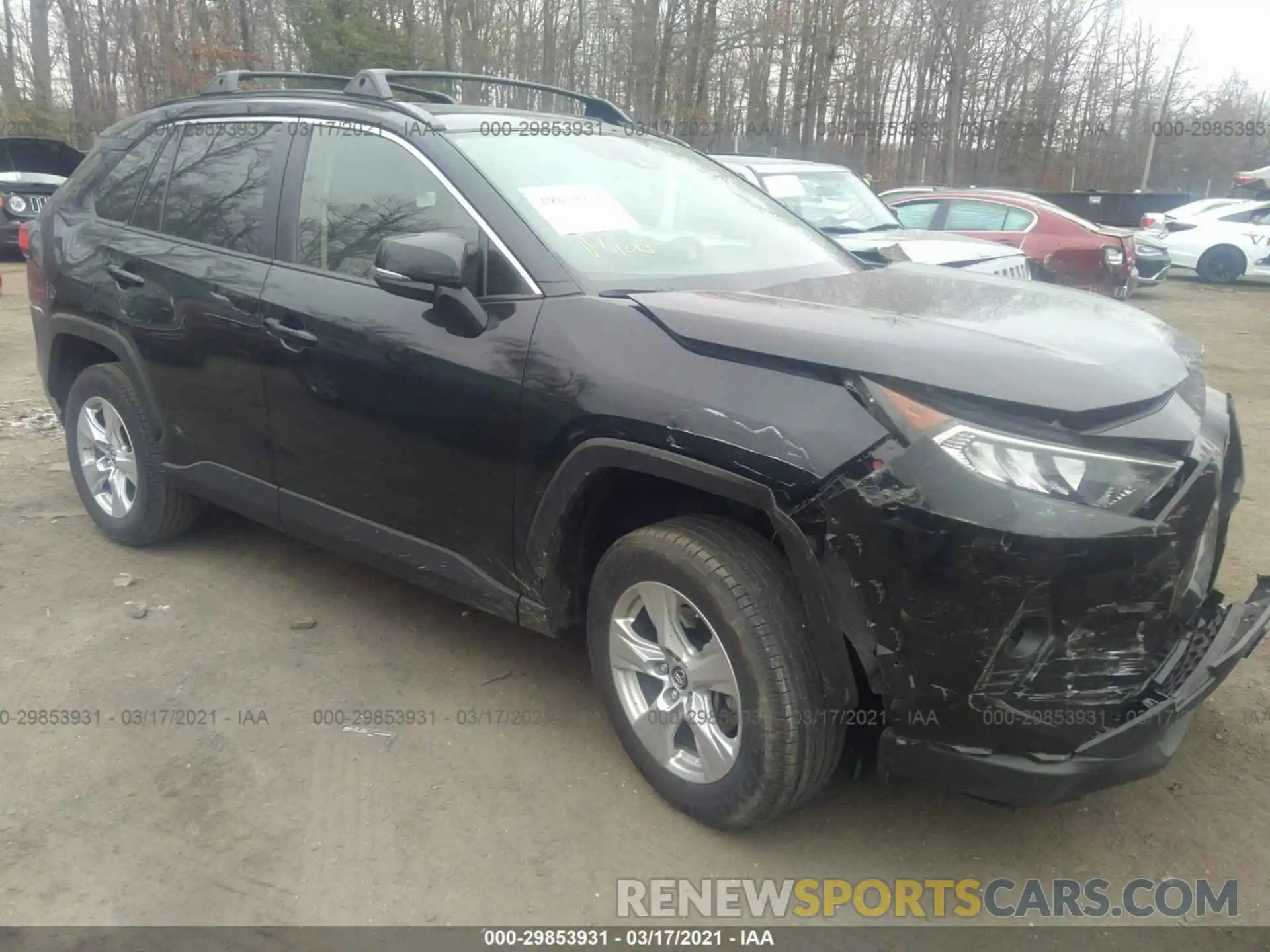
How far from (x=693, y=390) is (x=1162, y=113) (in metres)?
42.2

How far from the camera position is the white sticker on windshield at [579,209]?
3.09 m

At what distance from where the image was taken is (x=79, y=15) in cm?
2641

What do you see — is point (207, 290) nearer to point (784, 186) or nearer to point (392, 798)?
point (392, 798)

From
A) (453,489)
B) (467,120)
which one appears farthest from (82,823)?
(467,120)

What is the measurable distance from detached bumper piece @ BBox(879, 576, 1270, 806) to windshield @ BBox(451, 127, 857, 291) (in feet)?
4.88

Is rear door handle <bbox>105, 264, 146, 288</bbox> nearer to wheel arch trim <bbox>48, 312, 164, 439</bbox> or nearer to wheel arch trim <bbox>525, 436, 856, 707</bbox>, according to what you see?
wheel arch trim <bbox>48, 312, 164, 439</bbox>

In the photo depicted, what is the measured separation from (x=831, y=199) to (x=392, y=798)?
7.28 m

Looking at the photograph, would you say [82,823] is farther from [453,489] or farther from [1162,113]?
[1162,113]

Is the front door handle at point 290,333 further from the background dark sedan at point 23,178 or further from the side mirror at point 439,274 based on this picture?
the background dark sedan at point 23,178
